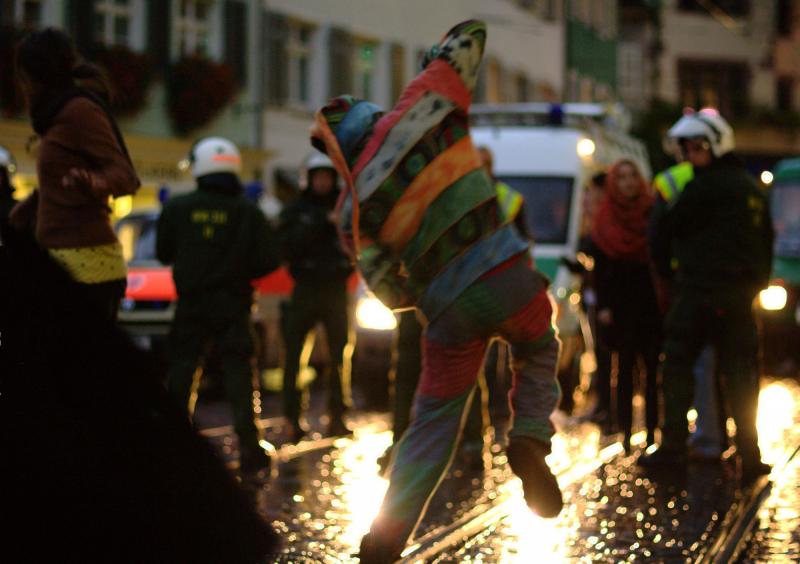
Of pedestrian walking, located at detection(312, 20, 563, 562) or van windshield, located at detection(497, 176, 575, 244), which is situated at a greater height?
pedestrian walking, located at detection(312, 20, 563, 562)

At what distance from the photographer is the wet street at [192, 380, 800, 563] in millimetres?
6395

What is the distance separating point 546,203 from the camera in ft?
49.5

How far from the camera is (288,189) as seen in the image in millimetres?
30359

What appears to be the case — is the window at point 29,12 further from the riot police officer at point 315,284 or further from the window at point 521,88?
Result: the window at point 521,88

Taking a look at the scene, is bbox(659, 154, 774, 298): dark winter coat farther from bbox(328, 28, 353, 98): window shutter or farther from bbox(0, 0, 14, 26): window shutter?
bbox(328, 28, 353, 98): window shutter

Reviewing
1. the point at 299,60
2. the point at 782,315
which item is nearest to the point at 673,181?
the point at 782,315

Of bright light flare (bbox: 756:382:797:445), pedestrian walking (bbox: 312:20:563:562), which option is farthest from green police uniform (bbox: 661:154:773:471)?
pedestrian walking (bbox: 312:20:563:562)

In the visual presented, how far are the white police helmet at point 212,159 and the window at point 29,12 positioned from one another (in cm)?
1427

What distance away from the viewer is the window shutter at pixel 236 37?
1105 inches

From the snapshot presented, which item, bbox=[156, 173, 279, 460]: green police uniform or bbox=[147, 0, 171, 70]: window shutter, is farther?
bbox=[147, 0, 171, 70]: window shutter

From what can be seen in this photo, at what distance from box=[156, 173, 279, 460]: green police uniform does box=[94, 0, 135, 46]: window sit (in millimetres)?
16232

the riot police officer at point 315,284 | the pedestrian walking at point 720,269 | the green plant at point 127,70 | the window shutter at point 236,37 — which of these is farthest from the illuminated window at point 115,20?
the pedestrian walking at point 720,269

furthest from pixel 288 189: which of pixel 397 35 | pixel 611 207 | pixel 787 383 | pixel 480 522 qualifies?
pixel 480 522

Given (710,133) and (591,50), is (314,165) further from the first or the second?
(591,50)
